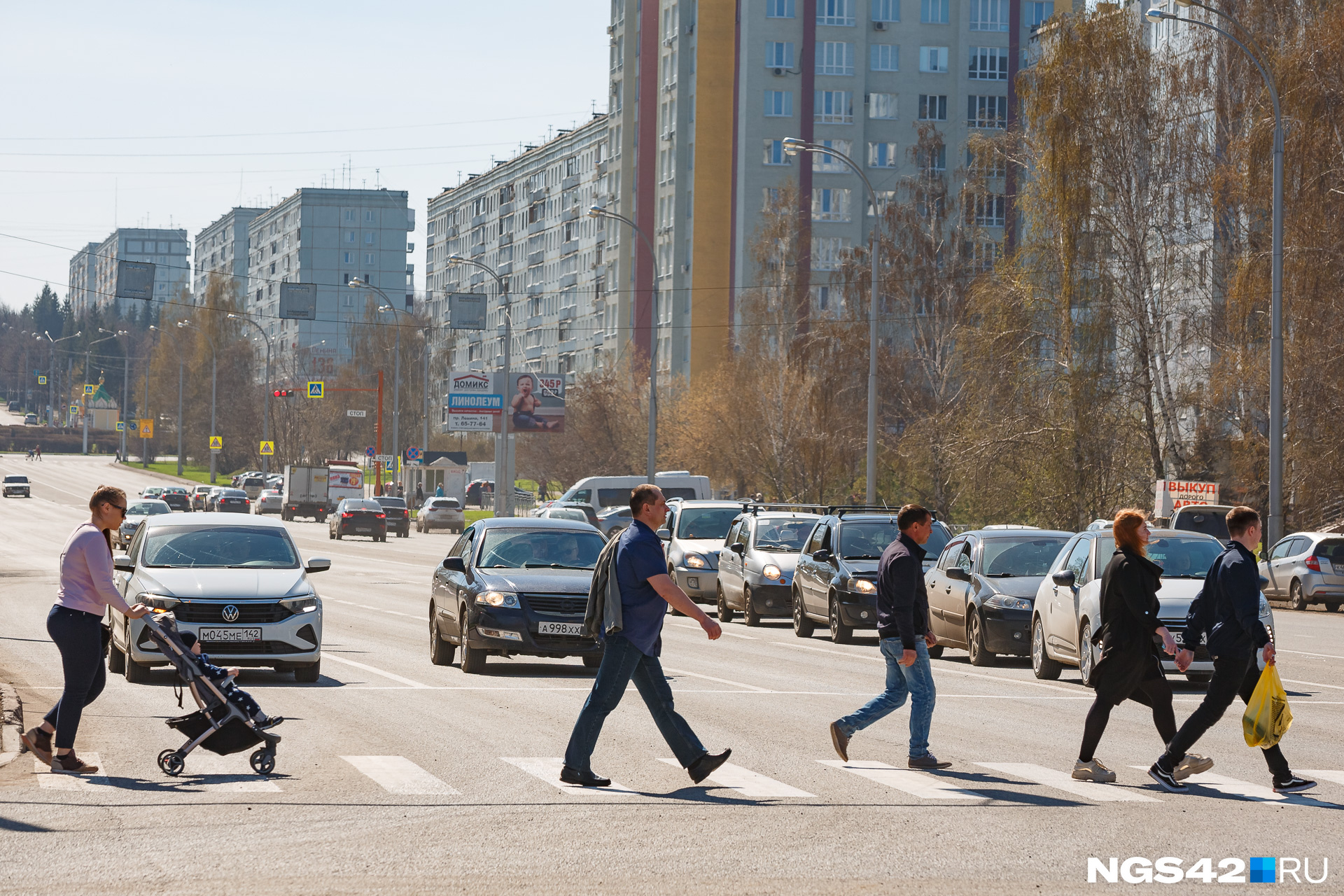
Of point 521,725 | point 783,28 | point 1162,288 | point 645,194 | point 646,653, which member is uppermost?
point 783,28

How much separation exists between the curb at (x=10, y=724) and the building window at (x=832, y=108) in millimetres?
89347

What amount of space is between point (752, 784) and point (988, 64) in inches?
3899

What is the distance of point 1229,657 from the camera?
10883 millimetres

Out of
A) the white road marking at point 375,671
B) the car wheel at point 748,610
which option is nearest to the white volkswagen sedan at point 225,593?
the white road marking at point 375,671

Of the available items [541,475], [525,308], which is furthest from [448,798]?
[525,308]

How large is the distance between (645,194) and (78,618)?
105m

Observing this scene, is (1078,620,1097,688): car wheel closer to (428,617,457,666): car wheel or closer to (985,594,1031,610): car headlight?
(985,594,1031,610): car headlight

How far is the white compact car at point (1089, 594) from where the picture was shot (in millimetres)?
17531

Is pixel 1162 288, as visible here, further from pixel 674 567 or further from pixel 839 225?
pixel 839 225

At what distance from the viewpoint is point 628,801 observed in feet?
33.5

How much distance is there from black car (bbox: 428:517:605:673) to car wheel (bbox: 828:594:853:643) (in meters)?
5.46

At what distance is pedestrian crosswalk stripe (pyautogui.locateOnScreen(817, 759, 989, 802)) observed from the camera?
1059 cm

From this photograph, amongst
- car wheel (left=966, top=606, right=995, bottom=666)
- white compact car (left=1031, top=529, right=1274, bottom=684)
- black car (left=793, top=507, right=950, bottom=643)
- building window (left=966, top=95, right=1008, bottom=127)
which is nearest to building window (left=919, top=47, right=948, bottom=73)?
building window (left=966, top=95, right=1008, bottom=127)

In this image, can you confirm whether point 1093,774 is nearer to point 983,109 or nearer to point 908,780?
point 908,780
